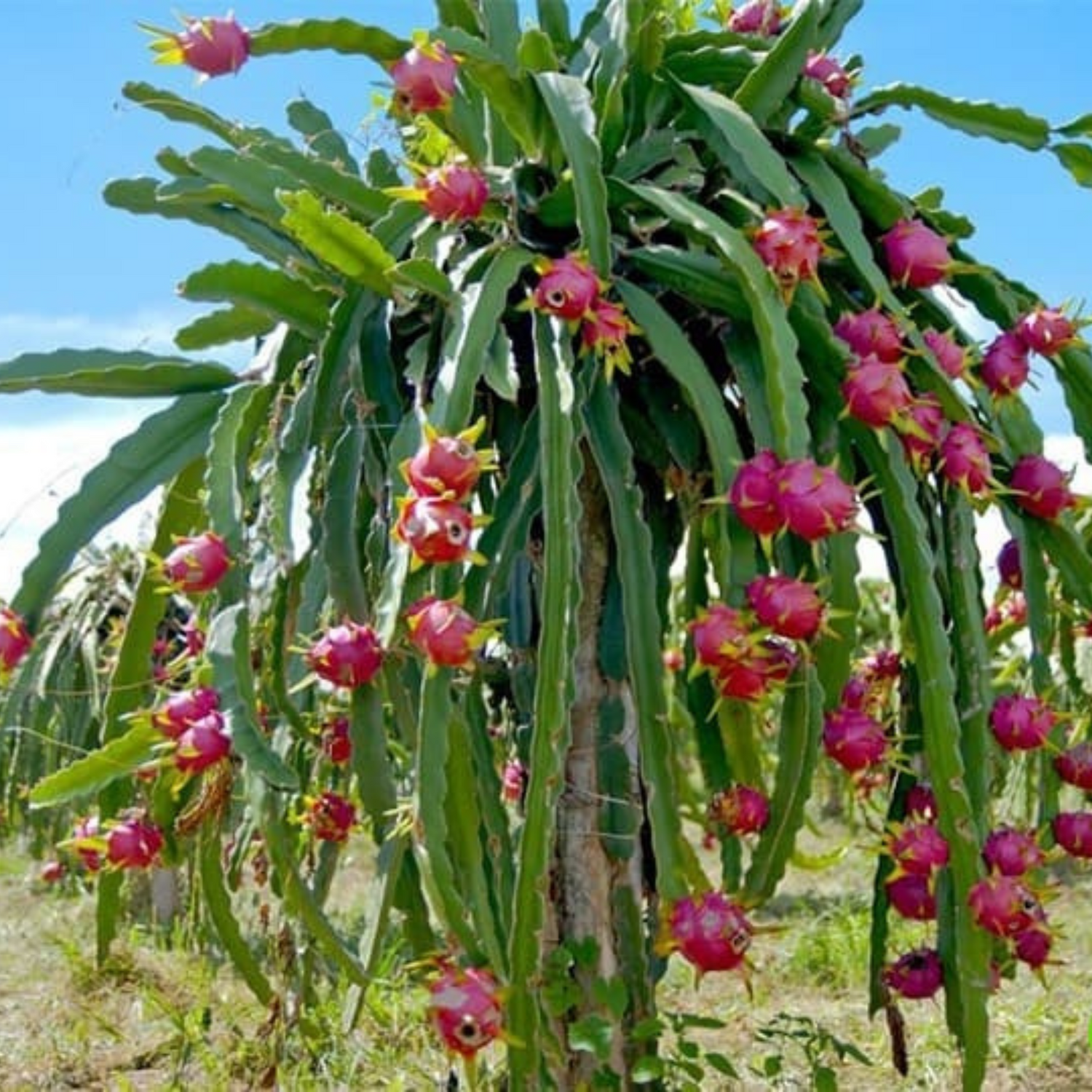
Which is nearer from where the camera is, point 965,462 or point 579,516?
point 579,516

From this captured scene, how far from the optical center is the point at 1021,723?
2.11 metres

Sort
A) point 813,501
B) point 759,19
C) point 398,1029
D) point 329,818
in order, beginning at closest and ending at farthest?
point 813,501 < point 329,818 < point 759,19 < point 398,1029

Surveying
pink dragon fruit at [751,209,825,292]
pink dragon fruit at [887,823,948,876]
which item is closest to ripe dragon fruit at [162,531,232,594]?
pink dragon fruit at [751,209,825,292]

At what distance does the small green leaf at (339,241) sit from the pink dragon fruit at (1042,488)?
2.98 feet

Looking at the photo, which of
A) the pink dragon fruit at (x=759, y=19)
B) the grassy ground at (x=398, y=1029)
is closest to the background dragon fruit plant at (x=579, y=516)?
the pink dragon fruit at (x=759, y=19)

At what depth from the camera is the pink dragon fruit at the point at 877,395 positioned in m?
1.96

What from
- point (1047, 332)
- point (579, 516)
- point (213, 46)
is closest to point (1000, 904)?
point (579, 516)

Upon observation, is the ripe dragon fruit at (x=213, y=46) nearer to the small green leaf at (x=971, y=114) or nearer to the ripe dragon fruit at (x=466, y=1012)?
the small green leaf at (x=971, y=114)

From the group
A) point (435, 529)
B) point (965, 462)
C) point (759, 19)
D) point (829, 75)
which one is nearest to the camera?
point (435, 529)

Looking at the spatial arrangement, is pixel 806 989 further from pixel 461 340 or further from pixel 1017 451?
pixel 461 340

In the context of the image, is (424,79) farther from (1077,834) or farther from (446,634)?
(1077,834)

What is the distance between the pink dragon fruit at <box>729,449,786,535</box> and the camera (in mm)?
1853

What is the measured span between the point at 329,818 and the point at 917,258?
1.13 m

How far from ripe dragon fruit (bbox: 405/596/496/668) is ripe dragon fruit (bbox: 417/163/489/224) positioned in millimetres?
551
